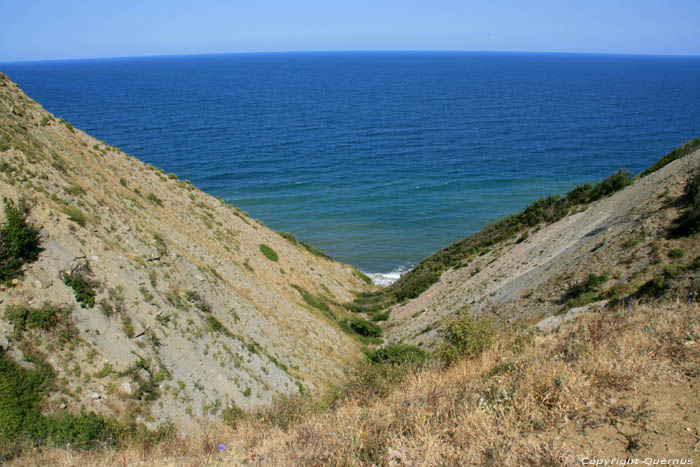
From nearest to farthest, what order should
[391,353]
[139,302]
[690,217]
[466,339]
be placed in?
[466,339] → [139,302] → [690,217] → [391,353]

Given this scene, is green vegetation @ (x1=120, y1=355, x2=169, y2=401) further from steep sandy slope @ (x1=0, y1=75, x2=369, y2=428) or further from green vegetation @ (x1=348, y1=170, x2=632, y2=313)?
green vegetation @ (x1=348, y1=170, x2=632, y2=313)

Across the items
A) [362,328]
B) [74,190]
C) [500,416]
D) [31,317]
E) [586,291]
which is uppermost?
[74,190]

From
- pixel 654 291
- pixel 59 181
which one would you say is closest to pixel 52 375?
pixel 59 181

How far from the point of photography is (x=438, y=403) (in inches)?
302

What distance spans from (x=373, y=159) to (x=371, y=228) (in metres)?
30.4

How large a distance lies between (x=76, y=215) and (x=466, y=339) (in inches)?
551

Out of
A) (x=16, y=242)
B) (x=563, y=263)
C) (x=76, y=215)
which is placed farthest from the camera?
(x=563, y=263)

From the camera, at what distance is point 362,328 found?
25.9 m

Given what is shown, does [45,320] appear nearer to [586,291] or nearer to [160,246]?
[160,246]

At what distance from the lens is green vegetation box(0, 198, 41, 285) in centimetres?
1079

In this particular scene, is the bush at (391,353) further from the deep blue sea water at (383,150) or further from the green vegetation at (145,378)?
the deep blue sea water at (383,150)

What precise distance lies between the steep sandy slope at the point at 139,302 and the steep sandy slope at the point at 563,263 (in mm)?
6868

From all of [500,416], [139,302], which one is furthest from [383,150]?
[500,416]

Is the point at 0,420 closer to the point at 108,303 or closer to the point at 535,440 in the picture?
the point at 108,303
